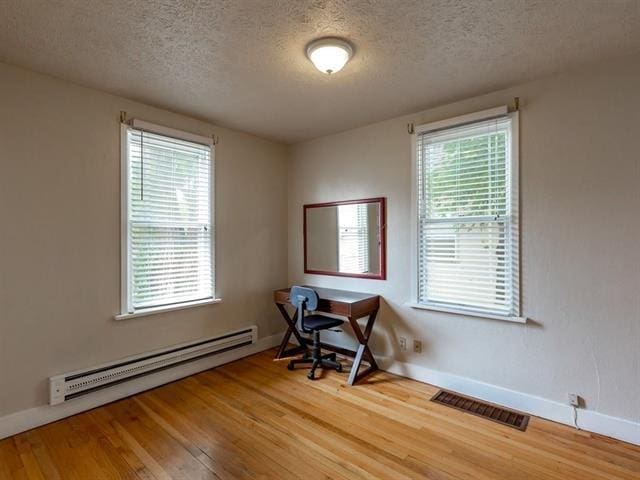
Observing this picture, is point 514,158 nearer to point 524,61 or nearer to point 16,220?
point 524,61

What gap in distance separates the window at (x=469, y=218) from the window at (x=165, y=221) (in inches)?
82.9

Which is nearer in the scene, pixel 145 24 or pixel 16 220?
pixel 145 24

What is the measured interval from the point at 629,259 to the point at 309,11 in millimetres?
2487

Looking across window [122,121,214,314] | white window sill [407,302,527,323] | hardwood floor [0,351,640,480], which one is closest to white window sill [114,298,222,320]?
window [122,121,214,314]

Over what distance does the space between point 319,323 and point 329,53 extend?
2290 millimetres

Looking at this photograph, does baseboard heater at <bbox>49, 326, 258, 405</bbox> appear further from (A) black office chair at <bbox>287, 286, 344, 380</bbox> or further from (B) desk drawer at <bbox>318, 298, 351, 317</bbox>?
(B) desk drawer at <bbox>318, 298, 351, 317</bbox>

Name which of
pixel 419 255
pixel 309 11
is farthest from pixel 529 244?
pixel 309 11

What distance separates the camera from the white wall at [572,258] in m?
2.19

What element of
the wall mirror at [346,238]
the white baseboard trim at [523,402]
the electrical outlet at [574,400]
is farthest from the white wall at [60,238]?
the electrical outlet at [574,400]

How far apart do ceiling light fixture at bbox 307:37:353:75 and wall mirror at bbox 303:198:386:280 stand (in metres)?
1.52

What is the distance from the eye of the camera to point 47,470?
1.91 meters

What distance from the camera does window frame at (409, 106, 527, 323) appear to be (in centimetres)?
258

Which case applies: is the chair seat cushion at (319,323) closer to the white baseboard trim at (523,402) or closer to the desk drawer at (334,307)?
the desk drawer at (334,307)

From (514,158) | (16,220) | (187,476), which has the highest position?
(514,158)
